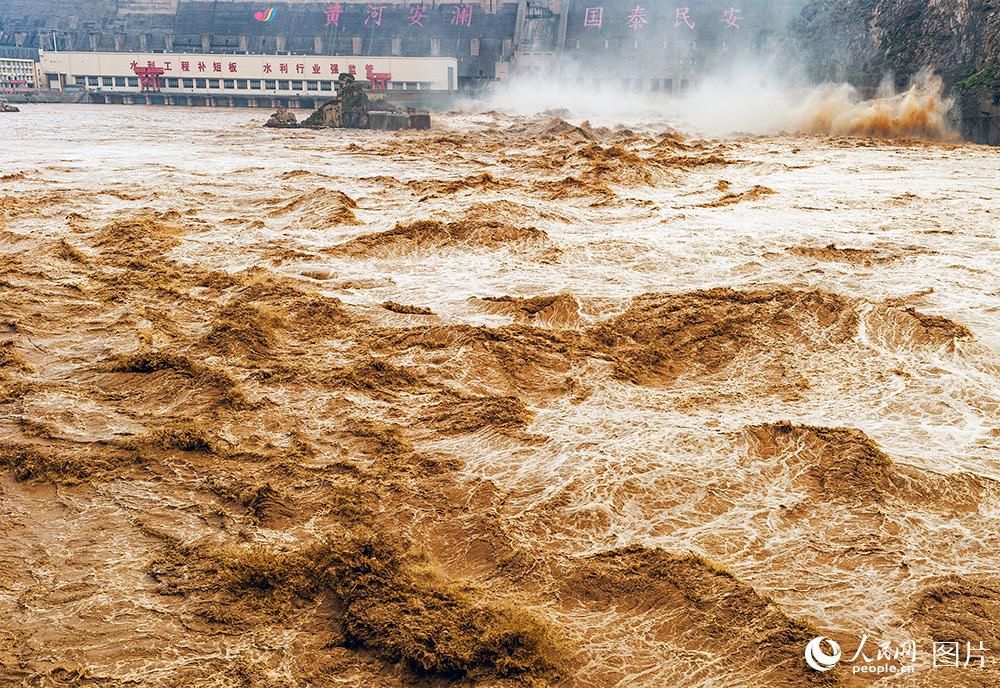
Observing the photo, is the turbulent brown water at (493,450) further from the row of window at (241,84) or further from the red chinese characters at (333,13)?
the red chinese characters at (333,13)

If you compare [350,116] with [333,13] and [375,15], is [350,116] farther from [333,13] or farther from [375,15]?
[333,13]

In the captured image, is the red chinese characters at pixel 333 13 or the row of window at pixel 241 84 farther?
the red chinese characters at pixel 333 13

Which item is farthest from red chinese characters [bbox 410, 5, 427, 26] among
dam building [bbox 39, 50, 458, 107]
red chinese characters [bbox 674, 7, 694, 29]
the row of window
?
red chinese characters [bbox 674, 7, 694, 29]

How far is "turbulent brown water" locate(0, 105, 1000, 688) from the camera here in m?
2.96

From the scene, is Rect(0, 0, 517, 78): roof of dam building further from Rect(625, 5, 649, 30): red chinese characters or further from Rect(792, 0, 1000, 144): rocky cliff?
Rect(792, 0, 1000, 144): rocky cliff

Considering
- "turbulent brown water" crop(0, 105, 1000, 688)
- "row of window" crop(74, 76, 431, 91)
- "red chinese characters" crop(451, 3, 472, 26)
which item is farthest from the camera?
"red chinese characters" crop(451, 3, 472, 26)

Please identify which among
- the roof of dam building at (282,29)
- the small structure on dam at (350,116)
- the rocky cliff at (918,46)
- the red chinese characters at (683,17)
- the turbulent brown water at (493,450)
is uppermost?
the red chinese characters at (683,17)

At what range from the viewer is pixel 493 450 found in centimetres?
446

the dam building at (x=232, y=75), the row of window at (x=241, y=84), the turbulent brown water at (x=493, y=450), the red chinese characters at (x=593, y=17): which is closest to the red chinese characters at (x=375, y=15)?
the dam building at (x=232, y=75)

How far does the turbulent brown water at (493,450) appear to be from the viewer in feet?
9.71

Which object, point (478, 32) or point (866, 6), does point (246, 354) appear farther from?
point (478, 32)

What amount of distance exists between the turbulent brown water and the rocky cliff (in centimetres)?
1458

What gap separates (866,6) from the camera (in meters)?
33.2

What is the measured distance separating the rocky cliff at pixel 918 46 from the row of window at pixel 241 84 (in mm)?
22039
